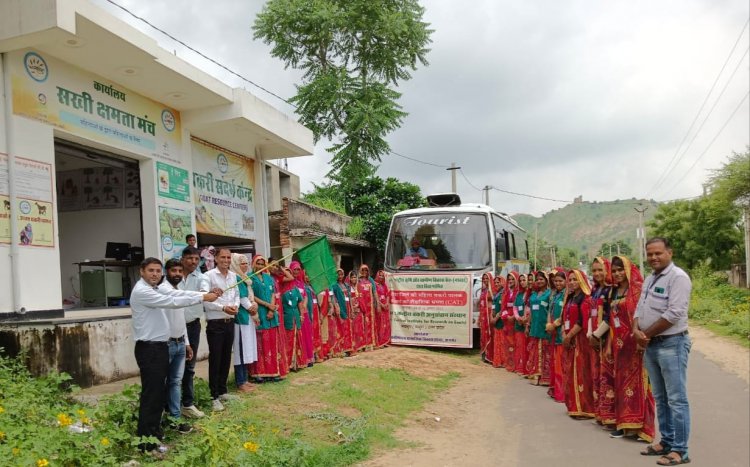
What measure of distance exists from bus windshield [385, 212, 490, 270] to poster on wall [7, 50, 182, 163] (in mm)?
4467

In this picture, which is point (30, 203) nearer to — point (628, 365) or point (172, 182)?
point (172, 182)

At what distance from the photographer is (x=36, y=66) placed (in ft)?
23.5

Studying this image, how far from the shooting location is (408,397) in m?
6.83

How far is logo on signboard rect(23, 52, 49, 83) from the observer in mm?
7027

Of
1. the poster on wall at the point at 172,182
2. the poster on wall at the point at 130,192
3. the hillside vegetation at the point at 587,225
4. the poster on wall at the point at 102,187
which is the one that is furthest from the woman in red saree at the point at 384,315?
the hillside vegetation at the point at 587,225

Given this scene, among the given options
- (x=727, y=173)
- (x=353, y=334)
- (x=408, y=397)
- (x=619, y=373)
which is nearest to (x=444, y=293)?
(x=353, y=334)

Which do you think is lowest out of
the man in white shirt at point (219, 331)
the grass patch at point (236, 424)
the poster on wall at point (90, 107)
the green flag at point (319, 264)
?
the grass patch at point (236, 424)

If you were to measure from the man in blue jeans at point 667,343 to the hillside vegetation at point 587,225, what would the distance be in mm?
123726

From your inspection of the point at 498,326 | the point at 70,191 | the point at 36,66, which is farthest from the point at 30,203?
the point at 498,326

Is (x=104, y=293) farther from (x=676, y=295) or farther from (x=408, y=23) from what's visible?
(x=408, y=23)

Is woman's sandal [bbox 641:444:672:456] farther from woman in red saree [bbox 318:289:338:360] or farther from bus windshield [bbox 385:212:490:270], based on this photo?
bus windshield [bbox 385:212:490:270]

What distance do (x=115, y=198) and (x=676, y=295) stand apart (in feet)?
34.8

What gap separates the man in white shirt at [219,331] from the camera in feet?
18.7

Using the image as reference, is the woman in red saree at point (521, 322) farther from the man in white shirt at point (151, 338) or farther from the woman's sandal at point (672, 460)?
the man in white shirt at point (151, 338)
